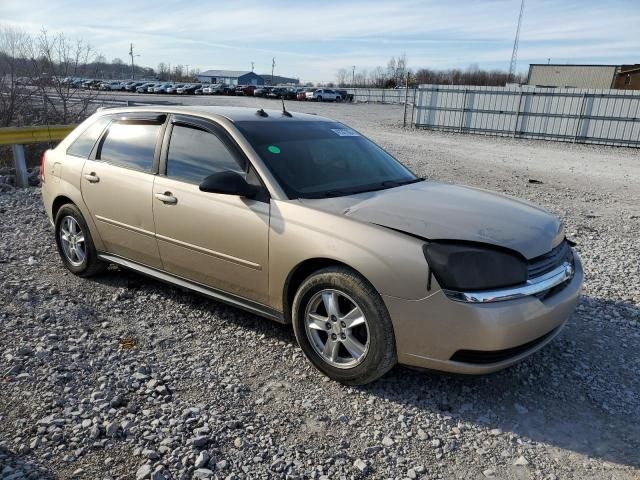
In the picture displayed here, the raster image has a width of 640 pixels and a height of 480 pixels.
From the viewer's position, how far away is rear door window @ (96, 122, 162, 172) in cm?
437

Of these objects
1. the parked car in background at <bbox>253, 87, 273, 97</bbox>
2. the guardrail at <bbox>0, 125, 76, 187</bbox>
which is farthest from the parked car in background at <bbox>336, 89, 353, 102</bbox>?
the guardrail at <bbox>0, 125, 76, 187</bbox>

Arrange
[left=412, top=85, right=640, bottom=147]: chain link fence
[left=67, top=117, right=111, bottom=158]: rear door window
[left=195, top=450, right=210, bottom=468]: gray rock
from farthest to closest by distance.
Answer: [left=412, top=85, right=640, bottom=147]: chain link fence, [left=67, top=117, right=111, bottom=158]: rear door window, [left=195, top=450, right=210, bottom=468]: gray rock

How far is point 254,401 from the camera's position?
322 cm

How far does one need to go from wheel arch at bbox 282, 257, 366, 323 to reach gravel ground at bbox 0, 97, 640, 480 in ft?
1.45

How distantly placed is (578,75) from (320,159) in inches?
2093

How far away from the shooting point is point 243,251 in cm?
367

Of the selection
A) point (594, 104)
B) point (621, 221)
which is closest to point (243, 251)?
point (621, 221)

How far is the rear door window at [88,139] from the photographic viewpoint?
4.93m

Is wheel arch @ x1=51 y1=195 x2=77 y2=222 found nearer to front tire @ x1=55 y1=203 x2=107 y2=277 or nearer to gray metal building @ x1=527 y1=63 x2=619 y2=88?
front tire @ x1=55 y1=203 x2=107 y2=277

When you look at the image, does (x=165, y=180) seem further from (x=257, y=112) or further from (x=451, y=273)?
(x=451, y=273)

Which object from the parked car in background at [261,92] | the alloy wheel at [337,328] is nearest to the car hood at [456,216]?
the alloy wheel at [337,328]

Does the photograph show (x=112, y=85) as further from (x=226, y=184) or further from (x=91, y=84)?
(x=226, y=184)

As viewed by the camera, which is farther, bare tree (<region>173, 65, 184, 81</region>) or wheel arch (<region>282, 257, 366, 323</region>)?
bare tree (<region>173, 65, 184, 81</region>)

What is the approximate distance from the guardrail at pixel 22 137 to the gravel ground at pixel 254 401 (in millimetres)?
4479
